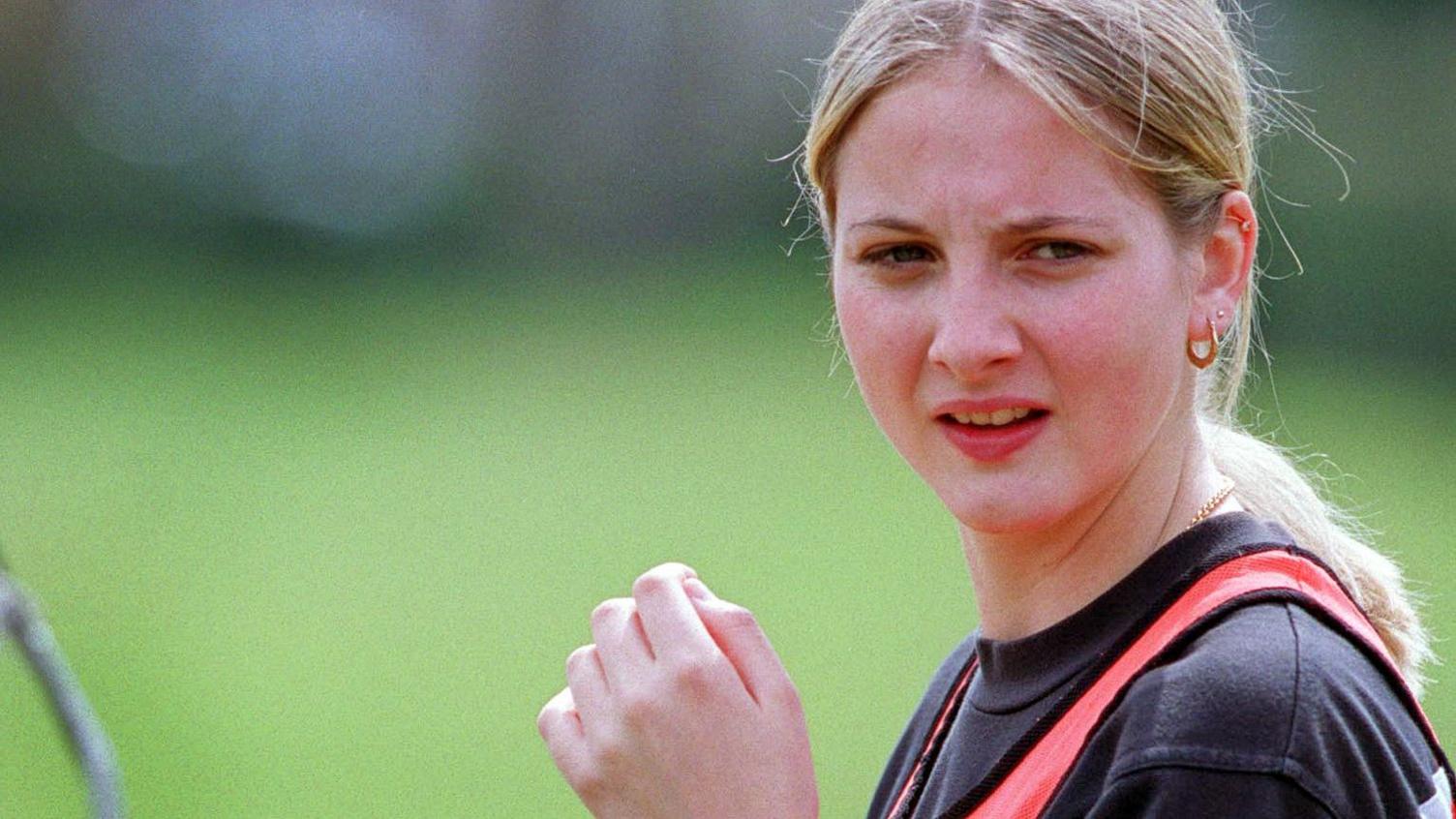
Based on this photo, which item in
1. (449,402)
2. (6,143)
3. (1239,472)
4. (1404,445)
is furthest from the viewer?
(6,143)

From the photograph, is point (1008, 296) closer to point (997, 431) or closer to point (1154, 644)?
point (997, 431)

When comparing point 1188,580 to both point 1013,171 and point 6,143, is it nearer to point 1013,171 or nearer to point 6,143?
point 1013,171

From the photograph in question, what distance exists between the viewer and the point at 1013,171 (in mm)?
993

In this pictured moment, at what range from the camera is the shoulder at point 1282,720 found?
2.62 ft

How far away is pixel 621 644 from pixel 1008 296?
29 centimetres

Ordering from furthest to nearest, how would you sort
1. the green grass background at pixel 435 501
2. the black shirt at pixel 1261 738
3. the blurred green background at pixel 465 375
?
the blurred green background at pixel 465 375, the green grass background at pixel 435 501, the black shirt at pixel 1261 738

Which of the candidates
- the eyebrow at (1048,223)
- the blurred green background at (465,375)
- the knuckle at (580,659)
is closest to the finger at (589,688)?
the knuckle at (580,659)

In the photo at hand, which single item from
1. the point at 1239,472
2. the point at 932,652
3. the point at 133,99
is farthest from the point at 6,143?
the point at 1239,472

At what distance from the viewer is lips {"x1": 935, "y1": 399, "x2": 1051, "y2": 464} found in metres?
1.03

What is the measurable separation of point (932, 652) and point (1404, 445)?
12.4 ft

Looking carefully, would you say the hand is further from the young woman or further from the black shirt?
the black shirt

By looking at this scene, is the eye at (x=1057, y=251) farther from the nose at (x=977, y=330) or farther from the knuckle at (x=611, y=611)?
the knuckle at (x=611, y=611)

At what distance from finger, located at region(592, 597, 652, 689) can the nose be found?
0.23 metres

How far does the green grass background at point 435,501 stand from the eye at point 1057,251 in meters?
4.15
